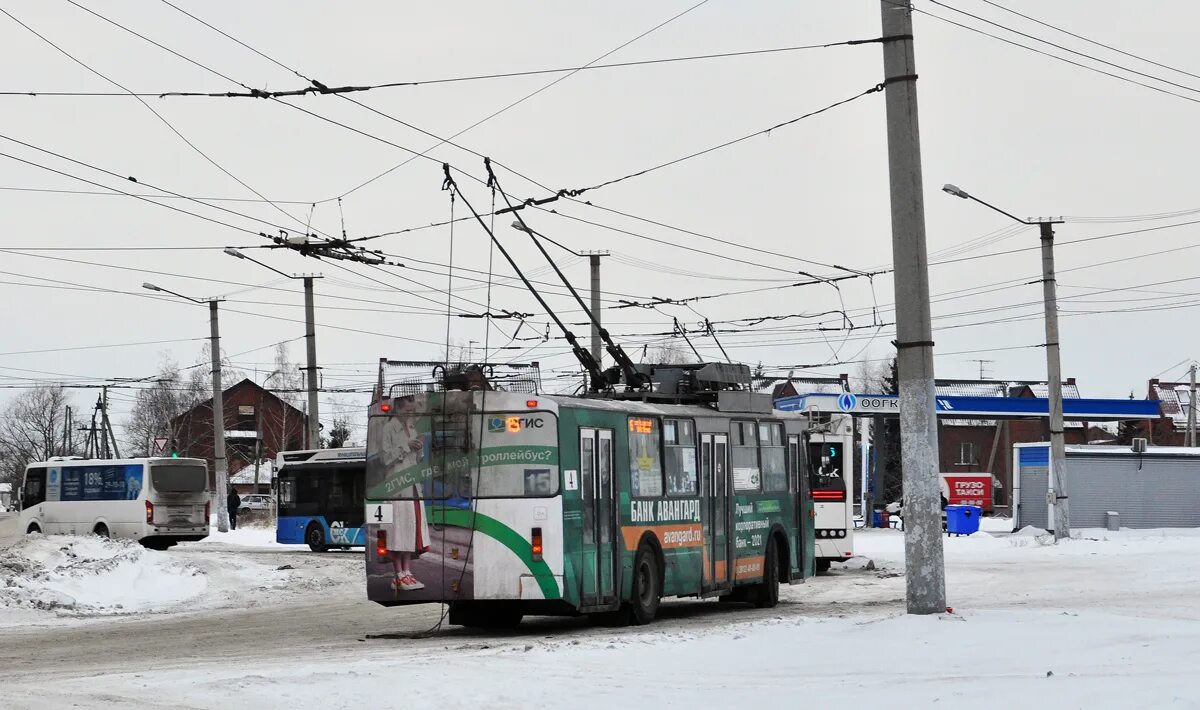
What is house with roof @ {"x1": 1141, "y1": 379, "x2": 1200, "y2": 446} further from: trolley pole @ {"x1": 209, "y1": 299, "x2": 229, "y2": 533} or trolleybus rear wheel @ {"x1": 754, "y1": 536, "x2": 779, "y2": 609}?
trolleybus rear wheel @ {"x1": 754, "y1": 536, "x2": 779, "y2": 609}

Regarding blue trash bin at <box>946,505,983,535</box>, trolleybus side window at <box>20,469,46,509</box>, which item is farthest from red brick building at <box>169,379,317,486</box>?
blue trash bin at <box>946,505,983,535</box>

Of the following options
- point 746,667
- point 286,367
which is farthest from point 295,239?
point 286,367

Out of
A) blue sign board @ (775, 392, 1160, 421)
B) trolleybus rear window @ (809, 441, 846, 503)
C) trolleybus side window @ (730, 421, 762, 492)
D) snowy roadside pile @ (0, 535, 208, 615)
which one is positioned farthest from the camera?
blue sign board @ (775, 392, 1160, 421)

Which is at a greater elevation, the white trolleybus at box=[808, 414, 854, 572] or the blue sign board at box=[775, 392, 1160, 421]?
the blue sign board at box=[775, 392, 1160, 421]

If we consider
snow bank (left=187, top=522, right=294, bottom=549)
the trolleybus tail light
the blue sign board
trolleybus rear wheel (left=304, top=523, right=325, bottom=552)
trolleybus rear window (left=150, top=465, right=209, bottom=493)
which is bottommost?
snow bank (left=187, top=522, right=294, bottom=549)

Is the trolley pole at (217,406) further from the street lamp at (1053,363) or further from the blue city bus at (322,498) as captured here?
the street lamp at (1053,363)

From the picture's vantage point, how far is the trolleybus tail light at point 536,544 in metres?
16.2

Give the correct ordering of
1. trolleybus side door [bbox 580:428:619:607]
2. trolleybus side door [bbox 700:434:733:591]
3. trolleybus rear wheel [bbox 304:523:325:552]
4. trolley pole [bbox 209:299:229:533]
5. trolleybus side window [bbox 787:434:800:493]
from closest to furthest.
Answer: trolleybus side door [bbox 580:428:619:607] → trolleybus side door [bbox 700:434:733:591] → trolleybus side window [bbox 787:434:800:493] → trolleybus rear wheel [bbox 304:523:325:552] → trolley pole [bbox 209:299:229:533]

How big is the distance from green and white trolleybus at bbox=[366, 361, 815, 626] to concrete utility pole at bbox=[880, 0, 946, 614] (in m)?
3.61

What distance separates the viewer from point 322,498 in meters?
43.8

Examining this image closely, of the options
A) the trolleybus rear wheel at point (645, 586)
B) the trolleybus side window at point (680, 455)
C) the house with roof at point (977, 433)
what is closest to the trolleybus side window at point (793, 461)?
the trolleybus side window at point (680, 455)

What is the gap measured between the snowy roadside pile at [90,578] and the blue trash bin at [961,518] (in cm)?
2322

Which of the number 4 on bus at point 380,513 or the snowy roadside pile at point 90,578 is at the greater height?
the number 4 on bus at point 380,513

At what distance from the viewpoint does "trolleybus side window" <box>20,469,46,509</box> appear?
44312 millimetres
